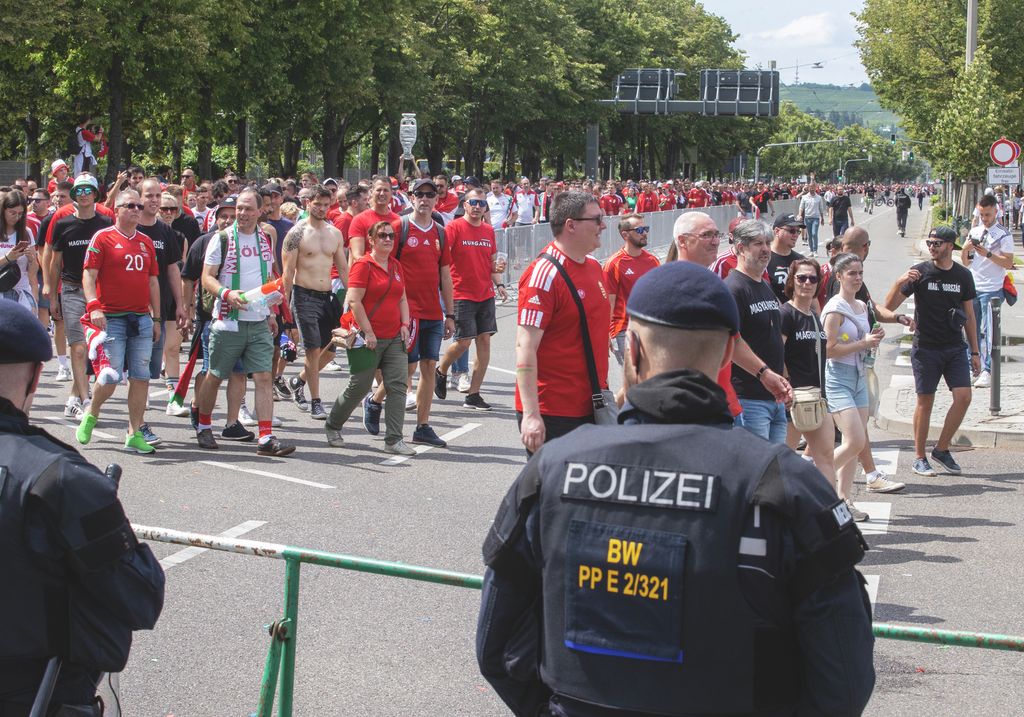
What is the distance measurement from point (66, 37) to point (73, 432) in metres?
25.7

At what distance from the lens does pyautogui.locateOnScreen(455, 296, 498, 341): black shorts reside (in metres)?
12.2

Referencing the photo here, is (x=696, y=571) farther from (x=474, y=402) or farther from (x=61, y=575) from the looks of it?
(x=474, y=402)

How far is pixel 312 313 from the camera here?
38.2 ft

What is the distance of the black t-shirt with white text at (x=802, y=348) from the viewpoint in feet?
26.2

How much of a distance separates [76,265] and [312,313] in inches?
77.3

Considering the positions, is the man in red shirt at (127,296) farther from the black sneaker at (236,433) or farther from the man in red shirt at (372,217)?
the man in red shirt at (372,217)

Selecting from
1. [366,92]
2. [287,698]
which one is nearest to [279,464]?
[287,698]

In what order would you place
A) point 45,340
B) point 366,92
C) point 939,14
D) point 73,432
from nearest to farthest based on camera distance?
point 45,340 → point 73,432 → point 366,92 → point 939,14

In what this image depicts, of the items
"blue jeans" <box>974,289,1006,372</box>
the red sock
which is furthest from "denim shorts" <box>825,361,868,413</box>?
"blue jeans" <box>974,289,1006,372</box>

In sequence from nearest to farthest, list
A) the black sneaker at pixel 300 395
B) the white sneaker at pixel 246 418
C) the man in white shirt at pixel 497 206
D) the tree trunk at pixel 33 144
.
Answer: the white sneaker at pixel 246 418 → the black sneaker at pixel 300 395 → the man in white shirt at pixel 497 206 → the tree trunk at pixel 33 144

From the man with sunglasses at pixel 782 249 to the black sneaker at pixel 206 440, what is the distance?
4.32 metres

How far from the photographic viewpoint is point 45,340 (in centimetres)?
313

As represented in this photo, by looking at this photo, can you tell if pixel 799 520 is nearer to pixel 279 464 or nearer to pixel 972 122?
pixel 279 464

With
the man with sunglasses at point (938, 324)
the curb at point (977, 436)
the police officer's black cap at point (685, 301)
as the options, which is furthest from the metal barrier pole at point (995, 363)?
the police officer's black cap at point (685, 301)
